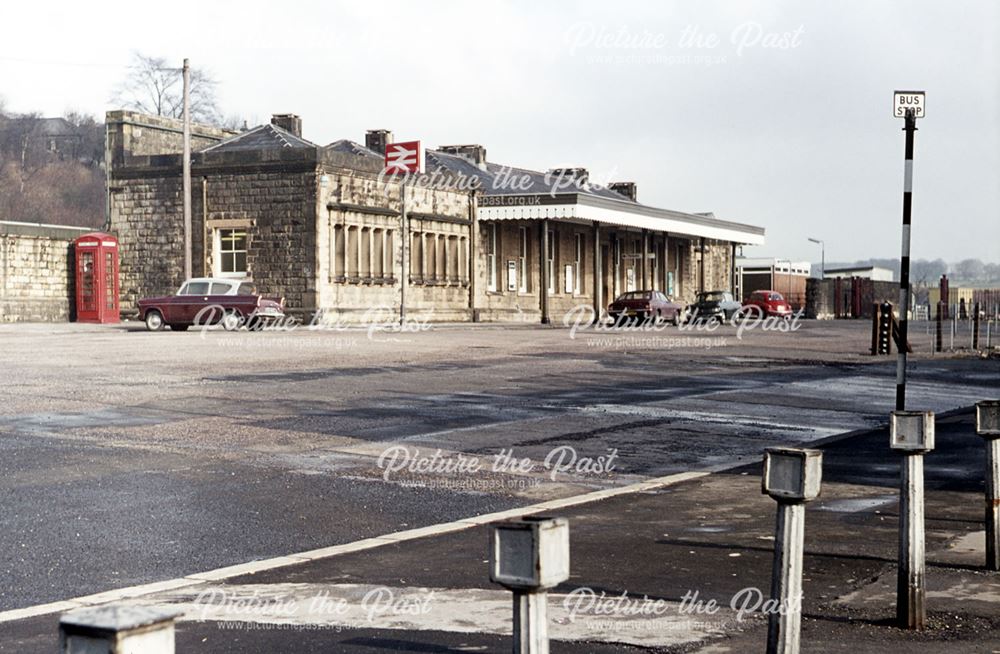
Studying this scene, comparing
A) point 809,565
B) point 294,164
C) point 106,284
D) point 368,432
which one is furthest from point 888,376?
point 106,284


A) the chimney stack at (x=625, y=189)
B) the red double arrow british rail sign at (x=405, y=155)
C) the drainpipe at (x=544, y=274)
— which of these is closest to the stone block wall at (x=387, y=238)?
the red double arrow british rail sign at (x=405, y=155)

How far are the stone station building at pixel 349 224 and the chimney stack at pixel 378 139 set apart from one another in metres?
0.06

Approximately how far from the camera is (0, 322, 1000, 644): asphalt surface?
318 inches

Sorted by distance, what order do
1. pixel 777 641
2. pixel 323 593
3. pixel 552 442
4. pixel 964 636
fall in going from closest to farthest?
pixel 777 641 < pixel 964 636 < pixel 323 593 < pixel 552 442

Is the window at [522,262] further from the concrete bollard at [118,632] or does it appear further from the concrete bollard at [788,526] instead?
the concrete bollard at [118,632]

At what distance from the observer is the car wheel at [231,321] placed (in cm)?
3647

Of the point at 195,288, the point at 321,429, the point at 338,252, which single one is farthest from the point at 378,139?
the point at 321,429

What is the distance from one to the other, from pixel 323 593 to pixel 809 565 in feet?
9.06

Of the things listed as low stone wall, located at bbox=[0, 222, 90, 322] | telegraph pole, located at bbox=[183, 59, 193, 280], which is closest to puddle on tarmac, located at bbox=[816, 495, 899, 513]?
telegraph pole, located at bbox=[183, 59, 193, 280]

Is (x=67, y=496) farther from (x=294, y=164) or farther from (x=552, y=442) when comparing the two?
(x=294, y=164)

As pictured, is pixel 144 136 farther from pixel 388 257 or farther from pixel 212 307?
pixel 212 307

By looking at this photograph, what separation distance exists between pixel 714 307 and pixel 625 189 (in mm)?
21574

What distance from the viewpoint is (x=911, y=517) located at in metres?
6.01

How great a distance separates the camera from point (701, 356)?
88.3 ft
